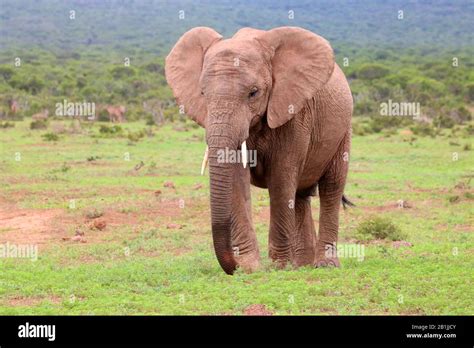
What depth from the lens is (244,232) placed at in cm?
893

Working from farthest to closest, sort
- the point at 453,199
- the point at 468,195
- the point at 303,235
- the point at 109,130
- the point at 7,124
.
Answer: the point at 7,124, the point at 109,130, the point at 468,195, the point at 453,199, the point at 303,235

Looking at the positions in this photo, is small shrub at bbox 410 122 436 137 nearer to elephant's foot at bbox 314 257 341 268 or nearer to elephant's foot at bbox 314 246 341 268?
elephant's foot at bbox 314 246 341 268

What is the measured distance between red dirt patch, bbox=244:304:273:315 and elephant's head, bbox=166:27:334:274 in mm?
908

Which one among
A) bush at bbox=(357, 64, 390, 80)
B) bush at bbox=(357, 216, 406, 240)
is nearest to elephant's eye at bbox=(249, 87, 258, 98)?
bush at bbox=(357, 216, 406, 240)

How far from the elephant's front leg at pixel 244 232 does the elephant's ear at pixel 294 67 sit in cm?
74

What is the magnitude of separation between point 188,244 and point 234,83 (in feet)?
13.9

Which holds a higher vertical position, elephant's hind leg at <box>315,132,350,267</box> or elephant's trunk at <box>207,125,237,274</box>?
elephant's trunk at <box>207,125,237,274</box>

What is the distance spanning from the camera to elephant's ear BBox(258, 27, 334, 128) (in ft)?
28.7

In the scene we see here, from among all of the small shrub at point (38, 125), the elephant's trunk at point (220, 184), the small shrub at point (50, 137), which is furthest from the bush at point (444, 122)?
the elephant's trunk at point (220, 184)

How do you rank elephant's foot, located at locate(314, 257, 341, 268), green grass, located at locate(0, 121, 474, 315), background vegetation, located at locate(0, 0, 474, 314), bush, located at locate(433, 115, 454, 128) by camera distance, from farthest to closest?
bush, located at locate(433, 115, 454, 128) < elephant's foot, located at locate(314, 257, 341, 268) < background vegetation, located at locate(0, 0, 474, 314) < green grass, located at locate(0, 121, 474, 315)

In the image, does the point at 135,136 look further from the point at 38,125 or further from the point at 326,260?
the point at 326,260

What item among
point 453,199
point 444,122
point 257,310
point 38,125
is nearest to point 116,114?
point 38,125

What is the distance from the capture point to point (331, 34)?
111812mm

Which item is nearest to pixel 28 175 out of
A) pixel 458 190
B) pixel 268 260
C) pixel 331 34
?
pixel 458 190
